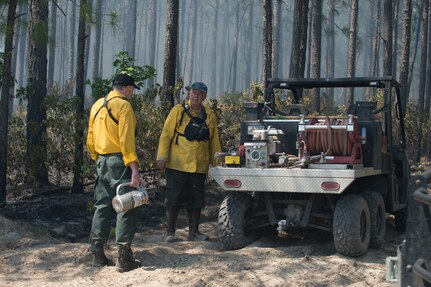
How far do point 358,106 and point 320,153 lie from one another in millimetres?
793

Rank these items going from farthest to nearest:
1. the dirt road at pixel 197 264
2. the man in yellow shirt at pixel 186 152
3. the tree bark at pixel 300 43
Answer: the tree bark at pixel 300 43, the man in yellow shirt at pixel 186 152, the dirt road at pixel 197 264

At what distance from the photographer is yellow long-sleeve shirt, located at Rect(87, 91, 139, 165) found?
6.36m

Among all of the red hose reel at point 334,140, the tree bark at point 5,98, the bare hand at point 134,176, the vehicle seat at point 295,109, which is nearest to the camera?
the bare hand at point 134,176

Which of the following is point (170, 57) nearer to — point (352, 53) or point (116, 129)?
point (116, 129)

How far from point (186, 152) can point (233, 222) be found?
4.03 feet

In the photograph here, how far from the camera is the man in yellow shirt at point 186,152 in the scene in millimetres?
7980

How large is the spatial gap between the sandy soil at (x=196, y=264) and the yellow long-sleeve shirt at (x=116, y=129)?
45.3 inches

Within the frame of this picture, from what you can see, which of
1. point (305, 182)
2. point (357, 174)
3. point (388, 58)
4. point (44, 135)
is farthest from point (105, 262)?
point (388, 58)

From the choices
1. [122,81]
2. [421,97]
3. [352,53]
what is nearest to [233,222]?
[122,81]

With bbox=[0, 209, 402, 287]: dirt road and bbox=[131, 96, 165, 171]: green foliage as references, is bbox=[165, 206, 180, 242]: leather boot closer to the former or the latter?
bbox=[0, 209, 402, 287]: dirt road

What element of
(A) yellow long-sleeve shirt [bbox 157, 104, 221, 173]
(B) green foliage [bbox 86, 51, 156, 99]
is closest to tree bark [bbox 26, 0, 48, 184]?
(B) green foliage [bbox 86, 51, 156, 99]

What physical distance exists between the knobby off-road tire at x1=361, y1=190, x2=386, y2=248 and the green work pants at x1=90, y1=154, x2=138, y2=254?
2.65 metres

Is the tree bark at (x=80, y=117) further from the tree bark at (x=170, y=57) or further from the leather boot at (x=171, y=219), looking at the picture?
the leather boot at (x=171, y=219)

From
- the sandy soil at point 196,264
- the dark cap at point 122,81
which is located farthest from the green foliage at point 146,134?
the dark cap at point 122,81
